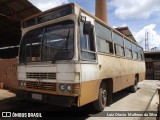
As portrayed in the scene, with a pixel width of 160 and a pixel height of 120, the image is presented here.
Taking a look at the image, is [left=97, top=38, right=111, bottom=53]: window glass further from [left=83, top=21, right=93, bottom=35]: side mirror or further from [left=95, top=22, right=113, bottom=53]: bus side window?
[left=83, top=21, right=93, bottom=35]: side mirror

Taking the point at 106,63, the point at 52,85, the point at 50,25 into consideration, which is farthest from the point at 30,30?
the point at 106,63

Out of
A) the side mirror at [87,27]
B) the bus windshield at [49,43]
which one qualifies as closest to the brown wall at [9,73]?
the bus windshield at [49,43]

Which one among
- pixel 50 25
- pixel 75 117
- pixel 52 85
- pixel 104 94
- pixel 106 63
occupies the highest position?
pixel 50 25

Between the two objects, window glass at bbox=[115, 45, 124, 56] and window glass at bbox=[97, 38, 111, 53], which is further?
window glass at bbox=[115, 45, 124, 56]

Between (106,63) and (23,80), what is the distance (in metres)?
2.74

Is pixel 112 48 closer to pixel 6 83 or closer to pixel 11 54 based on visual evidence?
pixel 6 83

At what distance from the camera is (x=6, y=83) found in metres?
10.7

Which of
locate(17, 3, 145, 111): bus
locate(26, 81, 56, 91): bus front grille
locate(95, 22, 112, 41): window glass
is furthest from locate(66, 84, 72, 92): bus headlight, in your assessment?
locate(95, 22, 112, 41): window glass

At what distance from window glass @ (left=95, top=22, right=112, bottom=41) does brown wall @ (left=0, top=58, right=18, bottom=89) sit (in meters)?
5.21

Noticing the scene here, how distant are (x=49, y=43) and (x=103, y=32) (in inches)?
86.8

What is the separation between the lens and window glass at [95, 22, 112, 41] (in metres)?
6.34

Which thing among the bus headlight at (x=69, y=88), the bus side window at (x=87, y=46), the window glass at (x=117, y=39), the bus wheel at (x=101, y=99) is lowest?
the bus wheel at (x=101, y=99)

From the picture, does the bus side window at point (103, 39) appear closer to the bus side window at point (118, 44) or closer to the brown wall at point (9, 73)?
the bus side window at point (118, 44)

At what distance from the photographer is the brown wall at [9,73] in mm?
10180
